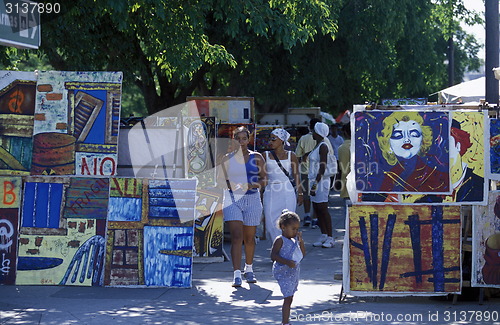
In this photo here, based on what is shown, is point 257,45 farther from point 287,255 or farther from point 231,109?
point 287,255

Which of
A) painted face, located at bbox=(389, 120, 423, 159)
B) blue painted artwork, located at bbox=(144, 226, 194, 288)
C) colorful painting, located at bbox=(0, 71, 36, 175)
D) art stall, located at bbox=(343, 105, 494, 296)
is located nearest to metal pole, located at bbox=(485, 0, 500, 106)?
Answer: art stall, located at bbox=(343, 105, 494, 296)

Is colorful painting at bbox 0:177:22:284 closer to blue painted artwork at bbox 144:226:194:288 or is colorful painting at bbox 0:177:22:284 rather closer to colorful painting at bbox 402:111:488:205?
blue painted artwork at bbox 144:226:194:288

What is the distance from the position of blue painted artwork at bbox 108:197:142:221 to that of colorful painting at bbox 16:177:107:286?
0.42 ft

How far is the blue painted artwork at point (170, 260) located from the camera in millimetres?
9094

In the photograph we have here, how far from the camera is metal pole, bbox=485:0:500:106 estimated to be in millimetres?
11758

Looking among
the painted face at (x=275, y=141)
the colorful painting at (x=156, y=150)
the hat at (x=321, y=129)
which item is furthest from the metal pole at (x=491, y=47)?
the colorful painting at (x=156, y=150)

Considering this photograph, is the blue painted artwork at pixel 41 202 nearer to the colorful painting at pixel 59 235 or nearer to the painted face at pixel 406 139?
the colorful painting at pixel 59 235

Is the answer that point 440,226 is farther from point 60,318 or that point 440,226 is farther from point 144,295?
point 60,318

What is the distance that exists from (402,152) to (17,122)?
4024 millimetres

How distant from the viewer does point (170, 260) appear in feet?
29.9

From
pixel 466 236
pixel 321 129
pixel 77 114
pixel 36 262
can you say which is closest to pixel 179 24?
pixel 321 129

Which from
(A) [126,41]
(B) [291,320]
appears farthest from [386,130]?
(A) [126,41]

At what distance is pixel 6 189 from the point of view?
30.2ft

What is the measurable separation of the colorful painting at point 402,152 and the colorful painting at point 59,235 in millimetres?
2852
